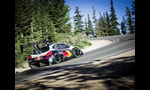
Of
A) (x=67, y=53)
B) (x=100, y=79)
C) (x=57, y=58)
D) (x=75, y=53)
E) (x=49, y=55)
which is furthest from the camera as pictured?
(x=75, y=53)

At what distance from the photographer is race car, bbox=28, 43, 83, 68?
765cm

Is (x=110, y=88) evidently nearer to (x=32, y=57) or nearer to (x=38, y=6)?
(x=32, y=57)

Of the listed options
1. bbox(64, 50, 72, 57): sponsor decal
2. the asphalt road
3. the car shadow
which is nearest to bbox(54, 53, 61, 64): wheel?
the asphalt road

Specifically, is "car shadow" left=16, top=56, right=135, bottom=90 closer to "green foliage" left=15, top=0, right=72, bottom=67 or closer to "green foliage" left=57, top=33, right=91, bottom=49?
"green foliage" left=15, top=0, right=72, bottom=67

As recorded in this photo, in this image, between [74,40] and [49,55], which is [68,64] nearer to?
[49,55]

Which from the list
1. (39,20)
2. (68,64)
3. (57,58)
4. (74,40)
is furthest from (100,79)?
(39,20)

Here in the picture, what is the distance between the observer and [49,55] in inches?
305

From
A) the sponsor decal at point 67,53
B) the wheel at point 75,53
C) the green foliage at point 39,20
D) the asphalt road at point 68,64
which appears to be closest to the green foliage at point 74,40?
the green foliage at point 39,20

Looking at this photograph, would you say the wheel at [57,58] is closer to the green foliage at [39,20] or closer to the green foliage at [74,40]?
the green foliage at [39,20]

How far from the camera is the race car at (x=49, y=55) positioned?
7.65 meters
